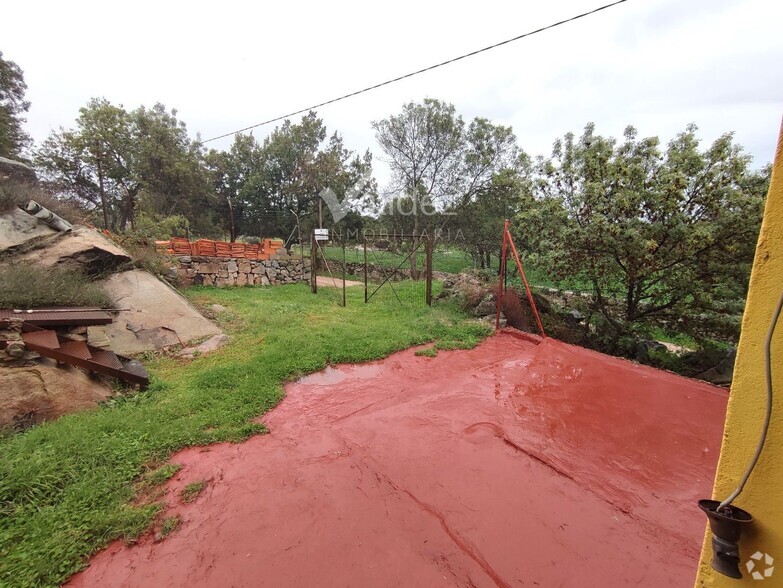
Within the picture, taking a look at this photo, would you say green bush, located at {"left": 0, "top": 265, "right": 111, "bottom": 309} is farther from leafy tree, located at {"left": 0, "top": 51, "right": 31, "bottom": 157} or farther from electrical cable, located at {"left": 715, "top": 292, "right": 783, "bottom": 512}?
leafy tree, located at {"left": 0, "top": 51, "right": 31, "bottom": 157}

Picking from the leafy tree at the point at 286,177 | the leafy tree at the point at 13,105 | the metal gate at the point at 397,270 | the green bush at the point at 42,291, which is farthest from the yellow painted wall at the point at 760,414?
the leafy tree at the point at 13,105

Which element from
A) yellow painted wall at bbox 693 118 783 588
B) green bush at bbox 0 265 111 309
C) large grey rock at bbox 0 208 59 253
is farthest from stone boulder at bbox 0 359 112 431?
yellow painted wall at bbox 693 118 783 588

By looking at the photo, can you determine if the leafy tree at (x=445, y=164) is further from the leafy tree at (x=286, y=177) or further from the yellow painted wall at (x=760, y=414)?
the yellow painted wall at (x=760, y=414)

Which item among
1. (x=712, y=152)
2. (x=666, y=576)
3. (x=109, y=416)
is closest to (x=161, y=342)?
(x=109, y=416)

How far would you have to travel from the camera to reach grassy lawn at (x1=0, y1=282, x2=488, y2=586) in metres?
2.20

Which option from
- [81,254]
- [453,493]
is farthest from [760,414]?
[81,254]

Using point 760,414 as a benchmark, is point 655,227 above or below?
above

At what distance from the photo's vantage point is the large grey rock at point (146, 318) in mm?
5707

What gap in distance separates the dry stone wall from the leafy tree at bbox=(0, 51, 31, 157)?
562 inches

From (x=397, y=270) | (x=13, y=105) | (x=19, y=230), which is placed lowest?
(x=397, y=270)

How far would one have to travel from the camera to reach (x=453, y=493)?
2.59 metres

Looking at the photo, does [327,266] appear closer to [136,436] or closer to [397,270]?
[397,270]

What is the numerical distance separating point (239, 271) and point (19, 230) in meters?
6.01

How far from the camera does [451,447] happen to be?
3148mm
